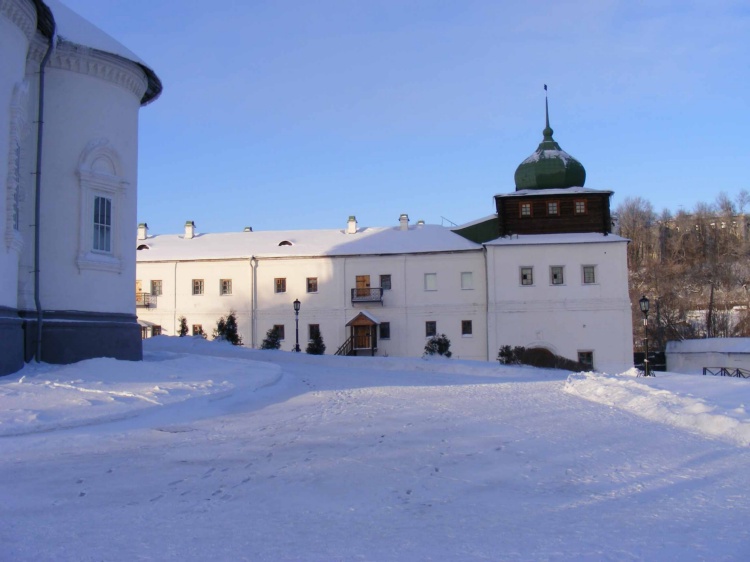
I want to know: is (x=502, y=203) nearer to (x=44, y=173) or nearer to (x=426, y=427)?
(x=44, y=173)

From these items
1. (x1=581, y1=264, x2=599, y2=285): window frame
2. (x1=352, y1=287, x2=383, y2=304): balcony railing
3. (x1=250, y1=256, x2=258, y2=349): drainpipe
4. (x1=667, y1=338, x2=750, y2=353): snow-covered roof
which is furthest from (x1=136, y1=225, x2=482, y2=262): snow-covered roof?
(x1=667, y1=338, x2=750, y2=353): snow-covered roof

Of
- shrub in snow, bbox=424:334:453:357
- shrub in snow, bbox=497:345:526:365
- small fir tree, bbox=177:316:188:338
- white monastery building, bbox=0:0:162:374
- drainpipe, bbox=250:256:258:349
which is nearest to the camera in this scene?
white monastery building, bbox=0:0:162:374

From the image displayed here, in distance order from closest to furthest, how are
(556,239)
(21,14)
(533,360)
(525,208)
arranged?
(21,14), (533,360), (556,239), (525,208)

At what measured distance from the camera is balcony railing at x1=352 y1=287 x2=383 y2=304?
43312 mm

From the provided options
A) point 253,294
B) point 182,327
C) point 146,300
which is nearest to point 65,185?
point 182,327

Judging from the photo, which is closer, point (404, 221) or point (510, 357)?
point (510, 357)

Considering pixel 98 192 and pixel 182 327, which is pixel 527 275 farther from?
pixel 98 192

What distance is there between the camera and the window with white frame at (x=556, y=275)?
4144cm

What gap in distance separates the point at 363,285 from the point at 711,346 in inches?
794

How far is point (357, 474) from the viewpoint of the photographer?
23.1 ft

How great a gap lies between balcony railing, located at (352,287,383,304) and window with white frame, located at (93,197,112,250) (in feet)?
89.4

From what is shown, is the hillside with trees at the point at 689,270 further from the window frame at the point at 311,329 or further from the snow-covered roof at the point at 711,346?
the window frame at the point at 311,329

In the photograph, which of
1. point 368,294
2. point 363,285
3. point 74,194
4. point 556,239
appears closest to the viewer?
point 74,194

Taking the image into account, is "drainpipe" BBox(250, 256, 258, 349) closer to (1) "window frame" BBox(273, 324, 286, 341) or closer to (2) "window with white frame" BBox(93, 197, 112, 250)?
(1) "window frame" BBox(273, 324, 286, 341)
